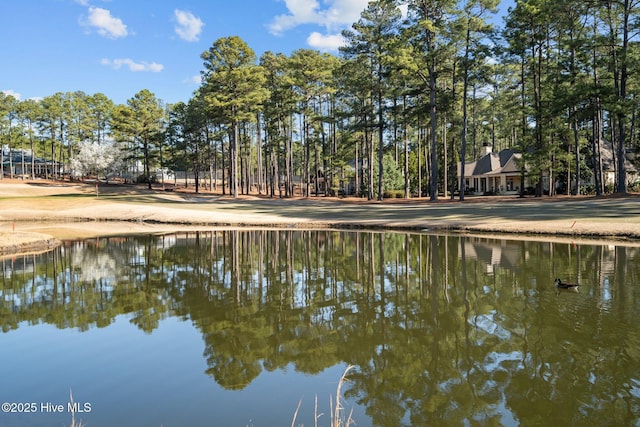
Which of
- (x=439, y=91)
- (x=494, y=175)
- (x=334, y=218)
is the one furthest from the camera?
(x=494, y=175)

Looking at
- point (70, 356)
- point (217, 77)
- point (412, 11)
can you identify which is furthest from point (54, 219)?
point (412, 11)

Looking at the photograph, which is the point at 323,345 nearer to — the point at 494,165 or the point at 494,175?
the point at 494,175

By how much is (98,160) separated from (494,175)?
60.0 m

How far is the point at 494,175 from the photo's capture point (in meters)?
54.9

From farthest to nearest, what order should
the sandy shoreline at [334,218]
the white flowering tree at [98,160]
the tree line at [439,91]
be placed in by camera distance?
1. the white flowering tree at [98,160]
2. the tree line at [439,91]
3. the sandy shoreline at [334,218]

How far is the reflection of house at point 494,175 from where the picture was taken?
53.0 metres

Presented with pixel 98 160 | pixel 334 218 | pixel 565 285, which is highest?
pixel 98 160

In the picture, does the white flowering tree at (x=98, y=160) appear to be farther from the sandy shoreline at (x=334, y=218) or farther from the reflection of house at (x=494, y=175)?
the reflection of house at (x=494, y=175)

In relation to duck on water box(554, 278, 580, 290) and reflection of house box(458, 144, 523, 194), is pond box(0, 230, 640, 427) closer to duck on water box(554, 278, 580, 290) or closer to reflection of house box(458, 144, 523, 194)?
duck on water box(554, 278, 580, 290)

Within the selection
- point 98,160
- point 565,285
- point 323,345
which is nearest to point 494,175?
point 565,285

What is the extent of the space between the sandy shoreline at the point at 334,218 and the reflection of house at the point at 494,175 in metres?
20.4

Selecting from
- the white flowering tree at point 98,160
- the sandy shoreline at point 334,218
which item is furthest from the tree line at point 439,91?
the sandy shoreline at point 334,218

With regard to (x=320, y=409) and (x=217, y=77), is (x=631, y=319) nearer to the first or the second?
(x=320, y=409)

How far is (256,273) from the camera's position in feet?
41.2
